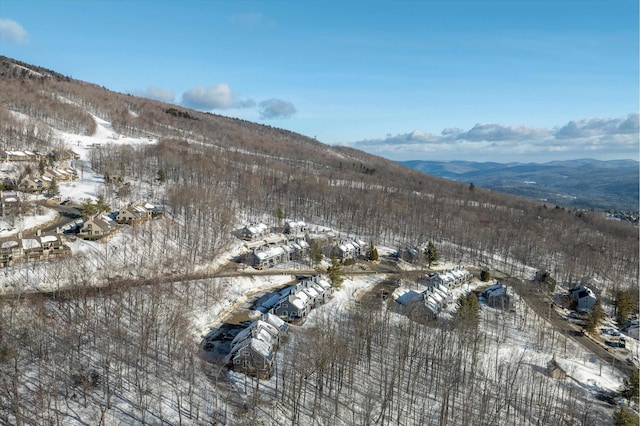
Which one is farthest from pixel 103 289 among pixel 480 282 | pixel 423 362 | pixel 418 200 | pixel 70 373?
pixel 418 200

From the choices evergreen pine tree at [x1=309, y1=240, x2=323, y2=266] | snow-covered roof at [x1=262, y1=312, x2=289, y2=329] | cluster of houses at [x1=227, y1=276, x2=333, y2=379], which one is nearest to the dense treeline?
evergreen pine tree at [x1=309, y1=240, x2=323, y2=266]

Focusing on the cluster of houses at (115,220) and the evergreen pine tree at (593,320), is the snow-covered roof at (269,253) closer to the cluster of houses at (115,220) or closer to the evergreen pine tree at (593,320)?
the cluster of houses at (115,220)

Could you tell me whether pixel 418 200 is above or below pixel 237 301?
above

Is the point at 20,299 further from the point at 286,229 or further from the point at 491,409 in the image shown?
the point at 286,229

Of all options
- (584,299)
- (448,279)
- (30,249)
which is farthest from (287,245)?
(584,299)

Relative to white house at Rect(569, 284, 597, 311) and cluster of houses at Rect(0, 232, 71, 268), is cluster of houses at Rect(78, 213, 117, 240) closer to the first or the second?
cluster of houses at Rect(0, 232, 71, 268)

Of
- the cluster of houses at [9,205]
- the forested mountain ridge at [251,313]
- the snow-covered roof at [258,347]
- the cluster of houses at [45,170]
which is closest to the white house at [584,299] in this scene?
the forested mountain ridge at [251,313]
